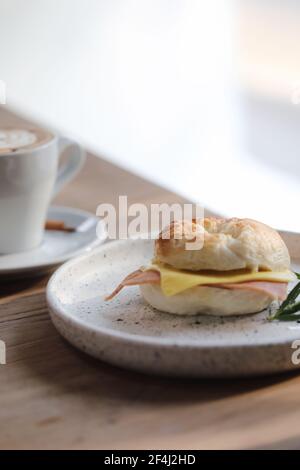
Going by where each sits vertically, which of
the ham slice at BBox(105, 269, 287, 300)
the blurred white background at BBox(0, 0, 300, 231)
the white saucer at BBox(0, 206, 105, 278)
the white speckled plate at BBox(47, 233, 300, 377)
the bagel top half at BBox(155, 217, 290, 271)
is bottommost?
the blurred white background at BBox(0, 0, 300, 231)

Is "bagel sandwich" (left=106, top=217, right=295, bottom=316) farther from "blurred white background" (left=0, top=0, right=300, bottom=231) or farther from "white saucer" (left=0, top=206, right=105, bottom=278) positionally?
"blurred white background" (left=0, top=0, right=300, bottom=231)

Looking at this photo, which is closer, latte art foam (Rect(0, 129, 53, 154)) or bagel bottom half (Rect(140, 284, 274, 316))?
bagel bottom half (Rect(140, 284, 274, 316))

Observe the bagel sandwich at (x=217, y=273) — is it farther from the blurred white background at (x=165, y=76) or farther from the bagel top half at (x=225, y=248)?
the blurred white background at (x=165, y=76)

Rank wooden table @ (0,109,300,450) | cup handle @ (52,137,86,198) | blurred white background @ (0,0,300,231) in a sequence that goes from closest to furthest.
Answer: wooden table @ (0,109,300,450)
cup handle @ (52,137,86,198)
blurred white background @ (0,0,300,231)

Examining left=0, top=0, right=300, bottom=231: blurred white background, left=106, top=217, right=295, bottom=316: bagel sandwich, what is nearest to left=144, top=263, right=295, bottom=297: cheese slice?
left=106, top=217, right=295, bottom=316: bagel sandwich
